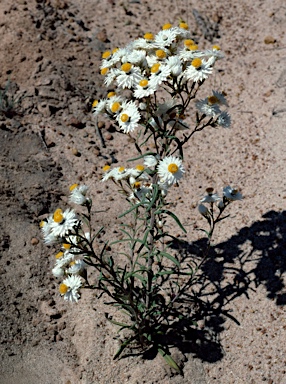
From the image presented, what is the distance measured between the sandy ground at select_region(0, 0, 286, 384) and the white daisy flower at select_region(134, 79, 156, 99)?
6.32ft

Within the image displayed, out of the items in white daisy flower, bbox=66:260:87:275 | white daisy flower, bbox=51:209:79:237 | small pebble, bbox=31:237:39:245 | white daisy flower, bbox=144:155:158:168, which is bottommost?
small pebble, bbox=31:237:39:245

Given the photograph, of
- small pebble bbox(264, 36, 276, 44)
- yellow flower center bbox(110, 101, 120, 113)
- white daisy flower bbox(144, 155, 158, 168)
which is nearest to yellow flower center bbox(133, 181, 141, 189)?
white daisy flower bbox(144, 155, 158, 168)

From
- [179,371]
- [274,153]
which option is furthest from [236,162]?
[179,371]

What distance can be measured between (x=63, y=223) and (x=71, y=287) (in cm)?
53

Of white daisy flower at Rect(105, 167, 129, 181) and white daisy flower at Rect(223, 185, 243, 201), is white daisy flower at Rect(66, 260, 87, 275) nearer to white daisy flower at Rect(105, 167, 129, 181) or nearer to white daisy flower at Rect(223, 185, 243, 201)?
white daisy flower at Rect(105, 167, 129, 181)

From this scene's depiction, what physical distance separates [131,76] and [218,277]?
2.02 metres

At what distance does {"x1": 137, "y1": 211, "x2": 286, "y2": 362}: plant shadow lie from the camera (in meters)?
4.05

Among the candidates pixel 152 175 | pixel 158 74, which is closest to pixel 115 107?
pixel 158 74

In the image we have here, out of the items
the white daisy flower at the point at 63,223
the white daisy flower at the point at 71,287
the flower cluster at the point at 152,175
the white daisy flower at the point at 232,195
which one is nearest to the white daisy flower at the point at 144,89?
the flower cluster at the point at 152,175

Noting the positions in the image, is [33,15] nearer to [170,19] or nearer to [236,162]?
[170,19]

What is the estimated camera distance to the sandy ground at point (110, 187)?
3.97m

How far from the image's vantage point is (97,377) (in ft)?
12.8

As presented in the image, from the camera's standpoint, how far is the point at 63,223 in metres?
2.96

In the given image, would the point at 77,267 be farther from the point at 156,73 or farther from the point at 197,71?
the point at 197,71
